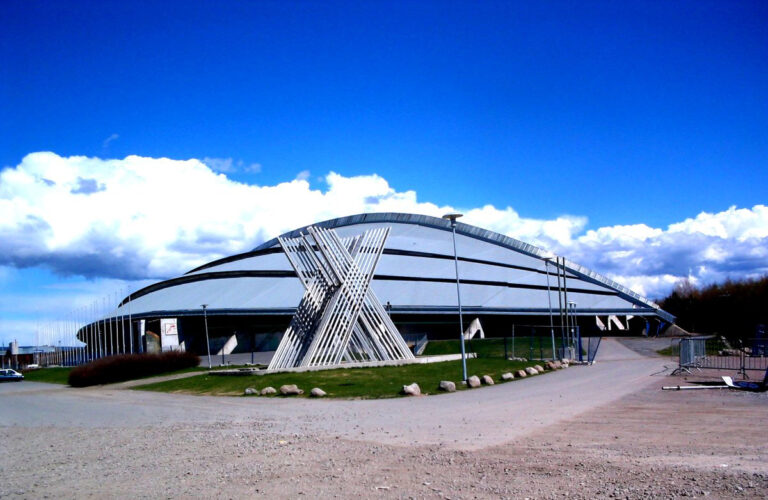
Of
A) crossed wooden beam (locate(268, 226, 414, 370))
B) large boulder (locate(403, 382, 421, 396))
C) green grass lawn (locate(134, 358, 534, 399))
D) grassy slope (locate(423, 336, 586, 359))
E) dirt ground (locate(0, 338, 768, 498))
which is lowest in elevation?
grassy slope (locate(423, 336, 586, 359))

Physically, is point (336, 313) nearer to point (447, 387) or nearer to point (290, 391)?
point (290, 391)

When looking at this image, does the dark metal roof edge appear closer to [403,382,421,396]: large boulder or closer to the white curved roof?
the white curved roof

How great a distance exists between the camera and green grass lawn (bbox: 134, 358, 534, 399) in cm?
2394

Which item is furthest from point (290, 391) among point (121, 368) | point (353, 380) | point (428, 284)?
point (428, 284)

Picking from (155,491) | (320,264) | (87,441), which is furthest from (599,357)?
(155,491)

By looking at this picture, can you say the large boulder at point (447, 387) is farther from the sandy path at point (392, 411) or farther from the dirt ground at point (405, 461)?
the dirt ground at point (405, 461)

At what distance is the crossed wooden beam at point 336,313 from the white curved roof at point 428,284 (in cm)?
2178

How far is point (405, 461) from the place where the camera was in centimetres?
1045

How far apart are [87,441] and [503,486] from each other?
933 cm

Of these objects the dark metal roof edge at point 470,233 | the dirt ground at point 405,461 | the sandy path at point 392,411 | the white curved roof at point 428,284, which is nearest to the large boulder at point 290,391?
the sandy path at point 392,411

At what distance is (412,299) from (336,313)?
27.5 metres

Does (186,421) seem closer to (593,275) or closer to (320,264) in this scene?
(320,264)

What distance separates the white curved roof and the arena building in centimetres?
10

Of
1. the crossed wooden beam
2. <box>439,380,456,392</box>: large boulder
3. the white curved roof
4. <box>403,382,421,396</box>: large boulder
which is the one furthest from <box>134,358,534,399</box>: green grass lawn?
the white curved roof
